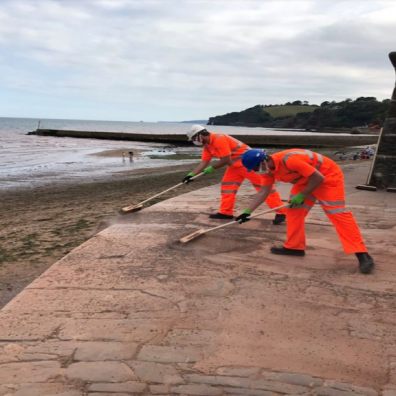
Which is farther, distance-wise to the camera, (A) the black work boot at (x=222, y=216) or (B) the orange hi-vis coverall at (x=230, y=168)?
(A) the black work boot at (x=222, y=216)

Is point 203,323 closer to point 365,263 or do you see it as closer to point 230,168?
point 365,263

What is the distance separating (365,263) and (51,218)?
573cm

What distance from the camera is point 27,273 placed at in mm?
5215

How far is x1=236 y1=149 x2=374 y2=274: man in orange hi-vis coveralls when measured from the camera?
469 centimetres

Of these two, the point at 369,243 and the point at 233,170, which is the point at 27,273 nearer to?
the point at 233,170

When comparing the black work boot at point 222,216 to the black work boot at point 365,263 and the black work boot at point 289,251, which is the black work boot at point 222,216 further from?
the black work boot at point 365,263

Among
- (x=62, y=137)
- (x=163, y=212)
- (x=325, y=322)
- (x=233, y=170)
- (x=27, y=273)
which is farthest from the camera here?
(x=62, y=137)

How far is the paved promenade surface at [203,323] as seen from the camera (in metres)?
2.93

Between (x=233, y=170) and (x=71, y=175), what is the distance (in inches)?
483

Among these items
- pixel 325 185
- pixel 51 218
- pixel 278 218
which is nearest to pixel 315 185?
pixel 325 185

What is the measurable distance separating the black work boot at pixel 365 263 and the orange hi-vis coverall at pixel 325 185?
0.06 meters

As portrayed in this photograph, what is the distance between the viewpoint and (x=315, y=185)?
4695mm

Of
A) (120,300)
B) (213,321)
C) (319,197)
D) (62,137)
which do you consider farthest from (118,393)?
(62,137)

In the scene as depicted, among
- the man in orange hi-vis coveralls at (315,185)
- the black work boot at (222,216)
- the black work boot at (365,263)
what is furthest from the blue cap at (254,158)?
the black work boot at (222,216)
